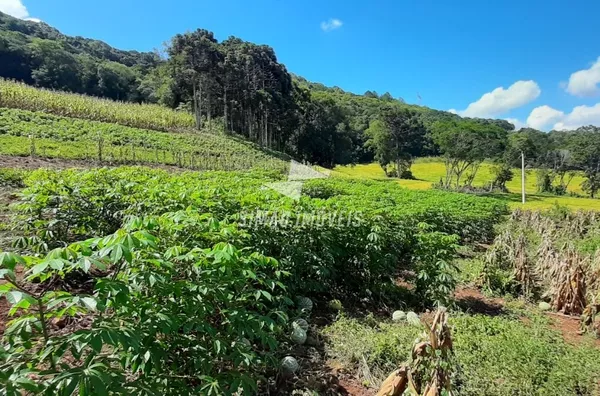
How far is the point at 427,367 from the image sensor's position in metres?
2.12

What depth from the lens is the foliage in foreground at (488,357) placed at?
3248mm

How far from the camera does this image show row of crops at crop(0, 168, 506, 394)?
1519 mm

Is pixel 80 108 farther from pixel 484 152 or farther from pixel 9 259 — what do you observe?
pixel 484 152

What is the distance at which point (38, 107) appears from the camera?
70.1 feet

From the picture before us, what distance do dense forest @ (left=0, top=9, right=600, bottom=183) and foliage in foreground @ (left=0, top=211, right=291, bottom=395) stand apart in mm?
31196

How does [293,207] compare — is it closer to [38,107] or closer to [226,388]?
[226,388]

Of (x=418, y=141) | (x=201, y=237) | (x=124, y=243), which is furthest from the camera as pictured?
(x=418, y=141)

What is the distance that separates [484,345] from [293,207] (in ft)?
8.35

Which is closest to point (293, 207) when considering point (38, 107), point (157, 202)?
point (157, 202)

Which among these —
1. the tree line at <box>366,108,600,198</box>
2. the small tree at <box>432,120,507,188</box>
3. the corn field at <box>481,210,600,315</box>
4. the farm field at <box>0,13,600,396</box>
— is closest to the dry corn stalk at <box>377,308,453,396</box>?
the farm field at <box>0,13,600,396</box>

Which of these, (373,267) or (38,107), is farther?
(38,107)

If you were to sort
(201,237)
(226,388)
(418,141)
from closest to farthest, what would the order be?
(226,388), (201,237), (418,141)

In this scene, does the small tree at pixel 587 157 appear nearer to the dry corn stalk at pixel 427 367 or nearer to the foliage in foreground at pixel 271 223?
the foliage in foreground at pixel 271 223

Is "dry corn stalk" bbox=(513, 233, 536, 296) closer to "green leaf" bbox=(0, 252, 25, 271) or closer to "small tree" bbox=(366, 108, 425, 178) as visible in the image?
"green leaf" bbox=(0, 252, 25, 271)
